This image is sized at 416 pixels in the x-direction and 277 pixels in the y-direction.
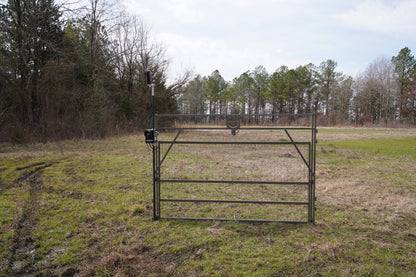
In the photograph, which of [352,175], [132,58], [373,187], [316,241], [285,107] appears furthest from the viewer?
[285,107]

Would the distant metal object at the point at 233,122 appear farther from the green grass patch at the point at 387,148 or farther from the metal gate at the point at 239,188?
the green grass patch at the point at 387,148

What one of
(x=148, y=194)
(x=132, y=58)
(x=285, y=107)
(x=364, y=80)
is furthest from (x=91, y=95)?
(x=364, y=80)

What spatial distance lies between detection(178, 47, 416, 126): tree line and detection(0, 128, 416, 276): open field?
3755 cm

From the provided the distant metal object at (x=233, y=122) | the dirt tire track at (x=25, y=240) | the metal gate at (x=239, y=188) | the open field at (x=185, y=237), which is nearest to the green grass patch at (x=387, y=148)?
the open field at (x=185, y=237)

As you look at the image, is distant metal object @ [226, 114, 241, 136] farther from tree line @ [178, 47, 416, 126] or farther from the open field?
tree line @ [178, 47, 416, 126]

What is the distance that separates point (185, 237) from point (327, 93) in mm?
58098

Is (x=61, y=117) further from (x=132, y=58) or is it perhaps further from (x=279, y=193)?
(x=279, y=193)

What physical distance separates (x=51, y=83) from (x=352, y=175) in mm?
17127

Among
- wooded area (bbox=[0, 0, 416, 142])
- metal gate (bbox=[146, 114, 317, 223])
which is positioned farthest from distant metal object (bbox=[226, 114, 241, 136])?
wooded area (bbox=[0, 0, 416, 142])

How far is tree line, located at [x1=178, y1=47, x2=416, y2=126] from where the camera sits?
46156mm

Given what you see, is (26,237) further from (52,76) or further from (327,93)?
(327,93)

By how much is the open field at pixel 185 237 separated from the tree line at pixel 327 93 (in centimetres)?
3755

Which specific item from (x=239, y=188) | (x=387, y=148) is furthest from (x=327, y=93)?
(x=239, y=188)

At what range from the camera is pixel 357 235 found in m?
3.40
